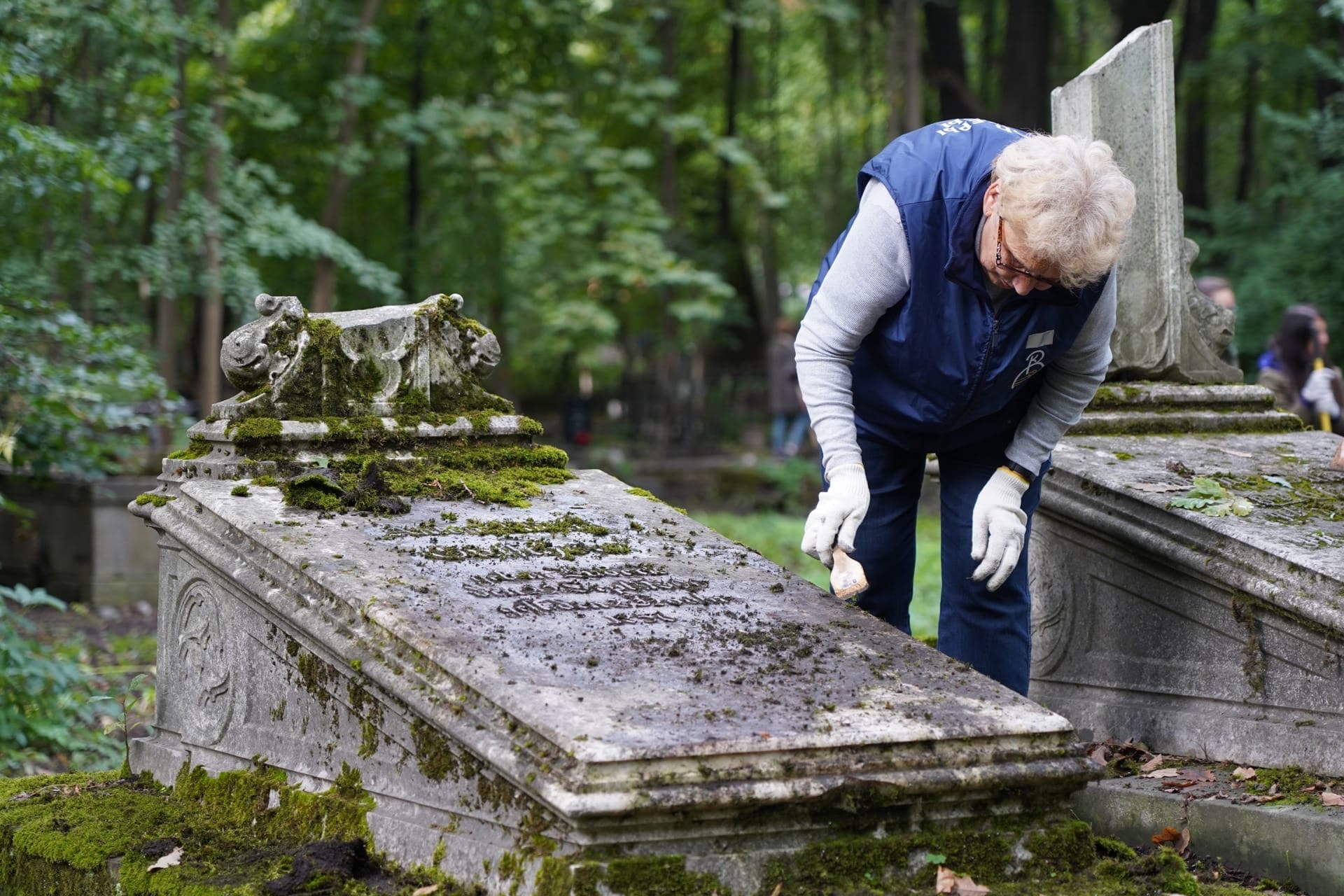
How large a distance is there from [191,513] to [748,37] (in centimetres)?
2051

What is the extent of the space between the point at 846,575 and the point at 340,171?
11.5 meters

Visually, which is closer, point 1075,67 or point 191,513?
point 191,513

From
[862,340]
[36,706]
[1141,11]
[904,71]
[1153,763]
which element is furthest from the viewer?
[904,71]

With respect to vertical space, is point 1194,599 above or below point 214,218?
below

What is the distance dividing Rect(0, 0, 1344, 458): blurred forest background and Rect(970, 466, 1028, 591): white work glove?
13.9 feet

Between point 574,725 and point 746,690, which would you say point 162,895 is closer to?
point 574,725

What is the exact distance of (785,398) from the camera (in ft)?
56.2

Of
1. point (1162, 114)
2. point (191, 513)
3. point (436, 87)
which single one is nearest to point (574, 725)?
point (191, 513)

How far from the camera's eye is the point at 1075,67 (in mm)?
20016

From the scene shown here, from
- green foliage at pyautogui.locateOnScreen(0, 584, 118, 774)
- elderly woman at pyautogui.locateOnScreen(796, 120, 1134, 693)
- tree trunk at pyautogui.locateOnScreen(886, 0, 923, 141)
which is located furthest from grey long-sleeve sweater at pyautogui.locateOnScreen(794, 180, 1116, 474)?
tree trunk at pyautogui.locateOnScreen(886, 0, 923, 141)

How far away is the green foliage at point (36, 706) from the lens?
5051 millimetres

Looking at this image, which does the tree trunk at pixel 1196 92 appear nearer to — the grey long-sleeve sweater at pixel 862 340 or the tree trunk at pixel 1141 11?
the tree trunk at pixel 1141 11

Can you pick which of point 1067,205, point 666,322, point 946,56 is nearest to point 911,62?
point 946,56

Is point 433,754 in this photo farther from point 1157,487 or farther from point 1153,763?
point 1157,487
